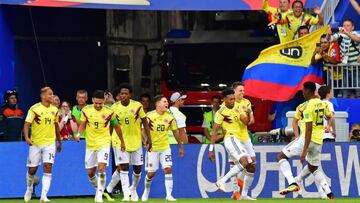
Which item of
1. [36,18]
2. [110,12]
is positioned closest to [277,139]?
[36,18]

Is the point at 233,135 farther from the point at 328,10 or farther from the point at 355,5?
the point at 328,10

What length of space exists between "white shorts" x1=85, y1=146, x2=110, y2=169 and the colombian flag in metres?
5.55

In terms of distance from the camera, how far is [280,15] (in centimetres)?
2831

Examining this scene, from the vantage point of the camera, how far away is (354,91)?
28.7 meters

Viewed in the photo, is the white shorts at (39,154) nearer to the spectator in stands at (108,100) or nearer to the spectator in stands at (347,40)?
the spectator in stands at (108,100)

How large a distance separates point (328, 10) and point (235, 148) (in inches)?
263

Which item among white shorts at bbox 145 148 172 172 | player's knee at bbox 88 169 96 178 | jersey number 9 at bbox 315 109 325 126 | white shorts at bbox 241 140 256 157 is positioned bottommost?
player's knee at bbox 88 169 96 178

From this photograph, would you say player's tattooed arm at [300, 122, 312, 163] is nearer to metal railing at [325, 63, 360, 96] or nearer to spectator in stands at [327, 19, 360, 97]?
spectator in stands at [327, 19, 360, 97]

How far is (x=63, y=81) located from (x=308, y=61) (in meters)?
9.77

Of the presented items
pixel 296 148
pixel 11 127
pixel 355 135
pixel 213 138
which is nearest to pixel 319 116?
pixel 296 148

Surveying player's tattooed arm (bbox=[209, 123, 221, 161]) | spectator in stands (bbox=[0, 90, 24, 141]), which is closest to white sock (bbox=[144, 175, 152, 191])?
player's tattooed arm (bbox=[209, 123, 221, 161])

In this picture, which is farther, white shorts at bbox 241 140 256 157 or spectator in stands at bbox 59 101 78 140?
spectator in stands at bbox 59 101 78 140

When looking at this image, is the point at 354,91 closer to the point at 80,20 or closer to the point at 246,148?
the point at 246,148

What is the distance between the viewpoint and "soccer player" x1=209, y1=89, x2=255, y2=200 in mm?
24469
